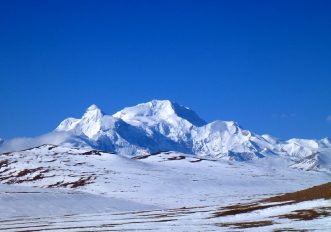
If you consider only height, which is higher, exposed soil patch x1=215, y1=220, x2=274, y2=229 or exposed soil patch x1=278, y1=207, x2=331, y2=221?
exposed soil patch x1=278, y1=207, x2=331, y2=221

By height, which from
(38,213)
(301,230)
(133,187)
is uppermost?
(133,187)

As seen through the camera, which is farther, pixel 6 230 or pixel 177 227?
pixel 6 230

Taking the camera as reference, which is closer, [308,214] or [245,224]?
[245,224]

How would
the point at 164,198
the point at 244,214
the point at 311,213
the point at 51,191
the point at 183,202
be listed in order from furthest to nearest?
the point at 164,198, the point at 183,202, the point at 51,191, the point at 244,214, the point at 311,213

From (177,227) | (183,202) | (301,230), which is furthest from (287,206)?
(183,202)

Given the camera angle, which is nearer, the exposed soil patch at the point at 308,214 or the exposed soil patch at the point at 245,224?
the exposed soil patch at the point at 245,224

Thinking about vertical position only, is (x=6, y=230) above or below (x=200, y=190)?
below

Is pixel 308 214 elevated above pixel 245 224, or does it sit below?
above

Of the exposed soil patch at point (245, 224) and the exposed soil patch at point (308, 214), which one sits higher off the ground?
the exposed soil patch at point (308, 214)

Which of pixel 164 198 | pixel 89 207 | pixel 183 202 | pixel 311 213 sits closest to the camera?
pixel 311 213

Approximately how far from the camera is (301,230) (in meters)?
49.8

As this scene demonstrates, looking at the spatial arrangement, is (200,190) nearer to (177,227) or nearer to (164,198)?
(164,198)

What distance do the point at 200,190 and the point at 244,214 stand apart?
118m

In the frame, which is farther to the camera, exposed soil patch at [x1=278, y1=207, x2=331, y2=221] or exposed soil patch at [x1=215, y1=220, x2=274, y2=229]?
exposed soil patch at [x1=278, y1=207, x2=331, y2=221]
